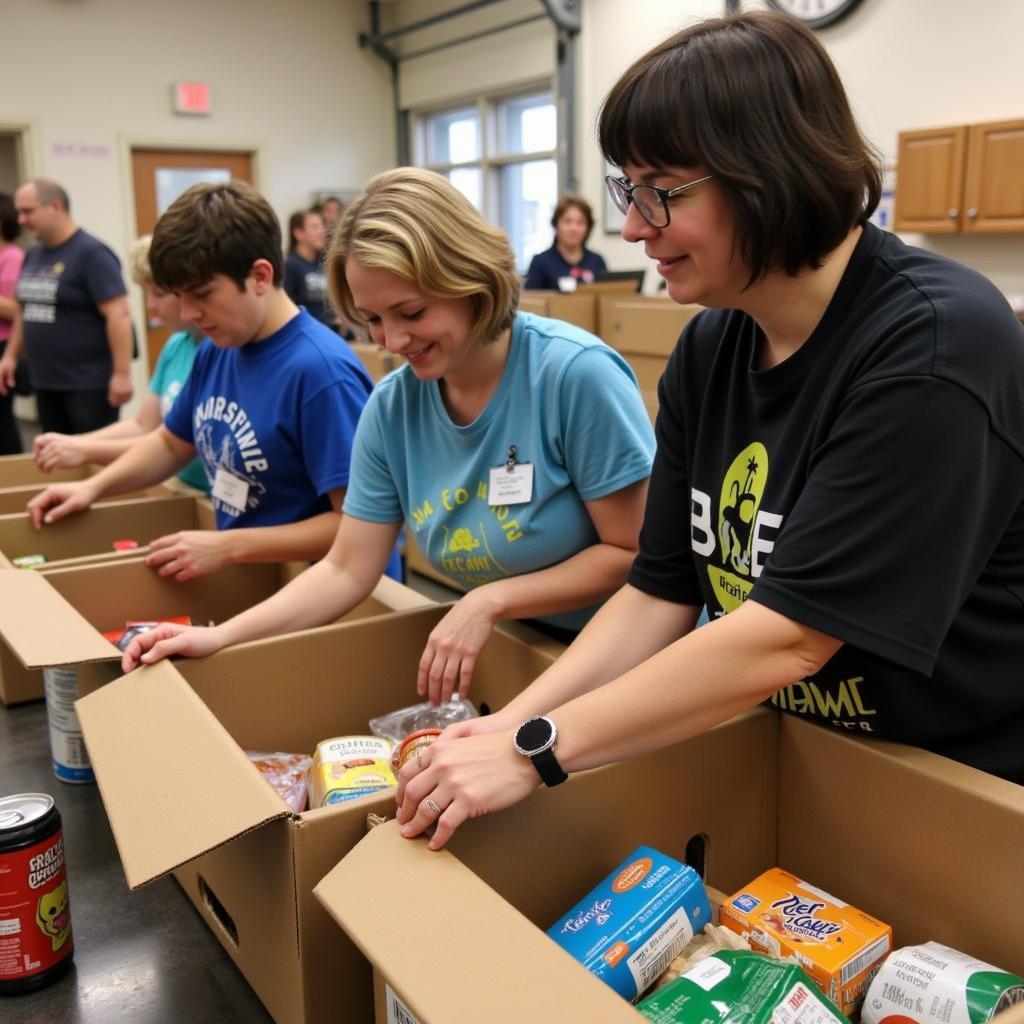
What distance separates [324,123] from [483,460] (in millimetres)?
8237

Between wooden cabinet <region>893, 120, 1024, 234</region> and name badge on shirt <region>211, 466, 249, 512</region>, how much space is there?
12.9ft

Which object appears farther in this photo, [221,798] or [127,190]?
[127,190]

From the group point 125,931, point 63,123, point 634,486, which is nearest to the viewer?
point 125,931

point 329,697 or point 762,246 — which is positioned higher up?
point 762,246

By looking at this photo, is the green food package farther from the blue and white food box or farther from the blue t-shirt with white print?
the blue t-shirt with white print

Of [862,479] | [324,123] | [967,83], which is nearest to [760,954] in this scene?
[862,479]

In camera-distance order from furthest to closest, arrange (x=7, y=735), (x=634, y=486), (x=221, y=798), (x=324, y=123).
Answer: (x=324, y=123) → (x=7, y=735) → (x=634, y=486) → (x=221, y=798)

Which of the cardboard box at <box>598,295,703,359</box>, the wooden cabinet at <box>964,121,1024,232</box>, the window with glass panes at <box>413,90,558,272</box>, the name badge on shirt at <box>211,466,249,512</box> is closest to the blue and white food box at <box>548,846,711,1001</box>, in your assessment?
the name badge on shirt at <box>211,466,249,512</box>

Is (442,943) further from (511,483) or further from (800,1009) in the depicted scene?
(511,483)

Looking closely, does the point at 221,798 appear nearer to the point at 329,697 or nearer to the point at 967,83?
the point at 329,697

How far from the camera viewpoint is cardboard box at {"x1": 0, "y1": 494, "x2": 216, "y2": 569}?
6.79ft

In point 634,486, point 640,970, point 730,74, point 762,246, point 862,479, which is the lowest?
point 640,970

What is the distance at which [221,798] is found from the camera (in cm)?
90

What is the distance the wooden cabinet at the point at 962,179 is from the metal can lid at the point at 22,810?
4.62 meters
